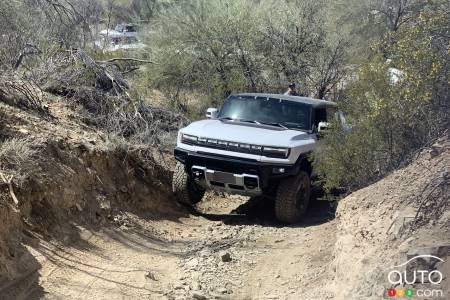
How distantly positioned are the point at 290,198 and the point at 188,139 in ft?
5.70

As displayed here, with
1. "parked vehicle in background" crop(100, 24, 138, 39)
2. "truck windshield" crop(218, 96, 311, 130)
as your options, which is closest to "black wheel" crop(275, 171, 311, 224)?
"truck windshield" crop(218, 96, 311, 130)

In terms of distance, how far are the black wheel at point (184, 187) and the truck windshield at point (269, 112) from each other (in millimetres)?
1262

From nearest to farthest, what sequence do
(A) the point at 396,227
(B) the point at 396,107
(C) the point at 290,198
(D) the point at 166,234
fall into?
(A) the point at 396,227 → (B) the point at 396,107 → (D) the point at 166,234 → (C) the point at 290,198

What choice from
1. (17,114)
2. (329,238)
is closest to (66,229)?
(17,114)

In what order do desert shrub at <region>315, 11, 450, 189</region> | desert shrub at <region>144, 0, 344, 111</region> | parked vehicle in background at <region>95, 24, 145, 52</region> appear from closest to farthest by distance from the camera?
desert shrub at <region>315, 11, 450, 189</region>, desert shrub at <region>144, 0, 344, 111</region>, parked vehicle in background at <region>95, 24, 145, 52</region>

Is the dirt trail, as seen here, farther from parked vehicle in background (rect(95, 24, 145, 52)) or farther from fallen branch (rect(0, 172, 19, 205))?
parked vehicle in background (rect(95, 24, 145, 52))

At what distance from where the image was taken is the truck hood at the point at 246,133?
332 inches

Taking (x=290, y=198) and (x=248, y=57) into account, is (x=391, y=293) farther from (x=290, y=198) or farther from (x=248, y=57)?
(x=248, y=57)

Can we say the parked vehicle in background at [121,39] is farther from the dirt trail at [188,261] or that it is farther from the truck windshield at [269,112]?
the dirt trail at [188,261]

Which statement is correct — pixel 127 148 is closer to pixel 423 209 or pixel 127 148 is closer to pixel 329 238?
pixel 329 238

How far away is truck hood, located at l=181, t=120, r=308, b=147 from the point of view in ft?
27.7

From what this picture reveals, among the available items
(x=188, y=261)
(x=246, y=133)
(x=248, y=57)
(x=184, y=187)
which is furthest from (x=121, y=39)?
(x=188, y=261)

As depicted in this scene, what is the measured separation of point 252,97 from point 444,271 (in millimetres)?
6025

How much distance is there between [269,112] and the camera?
9.59 meters
